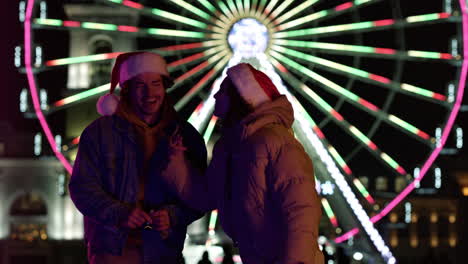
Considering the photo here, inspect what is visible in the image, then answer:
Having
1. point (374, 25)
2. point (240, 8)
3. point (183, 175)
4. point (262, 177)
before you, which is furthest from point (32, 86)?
point (262, 177)

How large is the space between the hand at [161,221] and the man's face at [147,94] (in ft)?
1.81

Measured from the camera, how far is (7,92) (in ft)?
168

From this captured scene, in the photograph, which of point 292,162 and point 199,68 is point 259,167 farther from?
point 199,68

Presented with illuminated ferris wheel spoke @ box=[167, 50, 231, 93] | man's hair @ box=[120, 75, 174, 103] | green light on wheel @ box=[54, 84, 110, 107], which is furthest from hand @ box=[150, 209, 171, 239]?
green light on wheel @ box=[54, 84, 110, 107]

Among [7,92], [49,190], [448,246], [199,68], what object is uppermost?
[199,68]

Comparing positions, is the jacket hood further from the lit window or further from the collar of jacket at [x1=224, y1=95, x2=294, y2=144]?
the lit window

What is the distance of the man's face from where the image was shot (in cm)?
529

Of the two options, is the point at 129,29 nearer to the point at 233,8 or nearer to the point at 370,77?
the point at 233,8

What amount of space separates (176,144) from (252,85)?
0.67 metres

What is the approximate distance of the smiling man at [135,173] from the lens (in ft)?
16.6

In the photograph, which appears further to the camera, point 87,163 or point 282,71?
point 282,71

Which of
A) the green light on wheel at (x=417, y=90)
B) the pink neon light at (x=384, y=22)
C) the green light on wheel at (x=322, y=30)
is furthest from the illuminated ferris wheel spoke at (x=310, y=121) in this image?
the pink neon light at (x=384, y=22)

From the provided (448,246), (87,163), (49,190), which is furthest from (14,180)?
(87,163)

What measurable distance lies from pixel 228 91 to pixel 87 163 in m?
0.85
